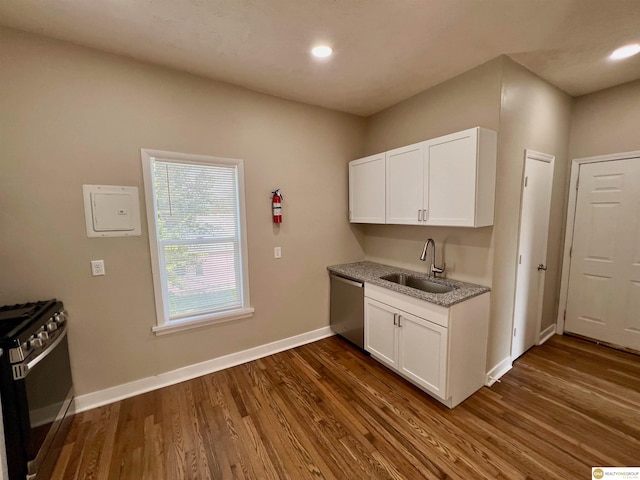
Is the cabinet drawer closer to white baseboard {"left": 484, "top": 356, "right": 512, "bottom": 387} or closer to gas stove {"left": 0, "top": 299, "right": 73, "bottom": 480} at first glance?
white baseboard {"left": 484, "top": 356, "right": 512, "bottom": 387}

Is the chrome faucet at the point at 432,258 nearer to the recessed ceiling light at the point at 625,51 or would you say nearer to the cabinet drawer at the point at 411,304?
the cabinet drawer at the point at 411,304

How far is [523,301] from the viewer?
2.71 meters

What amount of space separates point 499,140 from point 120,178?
10.3 ft

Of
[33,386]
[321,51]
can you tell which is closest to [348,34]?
[321,51]

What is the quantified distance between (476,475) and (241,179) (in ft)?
9.39

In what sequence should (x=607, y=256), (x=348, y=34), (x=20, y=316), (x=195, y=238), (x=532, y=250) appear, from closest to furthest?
1. (x=20, y=316)
2. (x=348, y=34)
3. (x=195, y=238)
4. (x=532, y=250)
5. (x=607, y=256)

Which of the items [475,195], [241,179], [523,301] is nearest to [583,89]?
[475,195]

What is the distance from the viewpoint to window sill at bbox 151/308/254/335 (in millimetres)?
2377

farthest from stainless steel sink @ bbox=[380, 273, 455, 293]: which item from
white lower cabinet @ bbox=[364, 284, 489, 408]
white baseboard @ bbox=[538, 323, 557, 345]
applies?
white baseboard @ bbox=[538, 323, 557, 345]

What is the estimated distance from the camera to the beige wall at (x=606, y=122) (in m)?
2.63

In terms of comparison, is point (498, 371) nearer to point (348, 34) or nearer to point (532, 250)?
point (532, 250)

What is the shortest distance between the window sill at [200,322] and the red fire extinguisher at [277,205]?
3.32 feet

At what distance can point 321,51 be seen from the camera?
205 cm

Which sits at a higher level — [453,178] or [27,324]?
[453,178]
